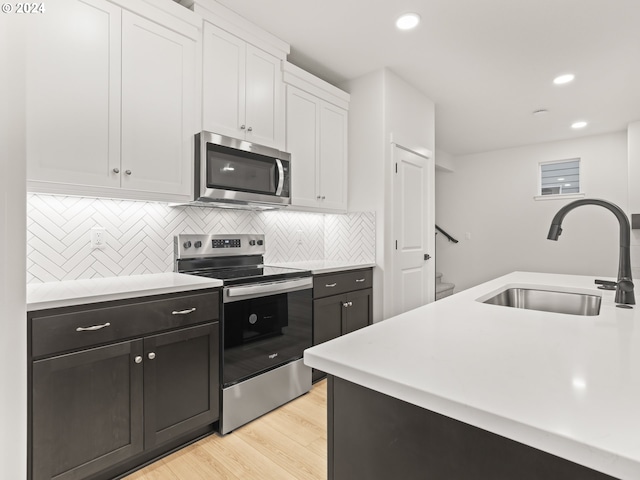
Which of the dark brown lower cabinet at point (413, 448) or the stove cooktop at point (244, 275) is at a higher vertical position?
the stove cooktop at point (244, 275)

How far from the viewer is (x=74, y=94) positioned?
166 cm

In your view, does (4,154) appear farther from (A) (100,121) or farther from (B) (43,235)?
(B) (43,235)

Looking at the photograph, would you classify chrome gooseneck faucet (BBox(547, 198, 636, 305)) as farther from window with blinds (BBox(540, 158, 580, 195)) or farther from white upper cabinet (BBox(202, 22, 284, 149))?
window with blinds (BBox(540, 158, 580, 195))

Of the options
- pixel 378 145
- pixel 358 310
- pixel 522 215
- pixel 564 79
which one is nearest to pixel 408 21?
pixel 378 145

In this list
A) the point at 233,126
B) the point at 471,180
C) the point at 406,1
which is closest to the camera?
the point at 406,1

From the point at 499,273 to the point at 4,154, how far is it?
631 cm

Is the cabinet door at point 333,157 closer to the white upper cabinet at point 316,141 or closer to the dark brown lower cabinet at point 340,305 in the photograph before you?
the white upper cabinet at point 316,141

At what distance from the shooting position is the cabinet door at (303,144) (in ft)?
9.14

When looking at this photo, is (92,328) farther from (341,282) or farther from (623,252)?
(623,252)

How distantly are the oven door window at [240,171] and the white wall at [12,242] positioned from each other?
1.74 m

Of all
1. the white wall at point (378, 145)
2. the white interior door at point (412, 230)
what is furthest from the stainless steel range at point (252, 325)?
the white interior door at point (412, 230)

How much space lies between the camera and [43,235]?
1817mm

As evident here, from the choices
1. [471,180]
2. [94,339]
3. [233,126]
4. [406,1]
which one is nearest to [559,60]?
[406,1]

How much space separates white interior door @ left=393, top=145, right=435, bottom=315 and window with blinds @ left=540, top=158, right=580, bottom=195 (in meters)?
2.78
